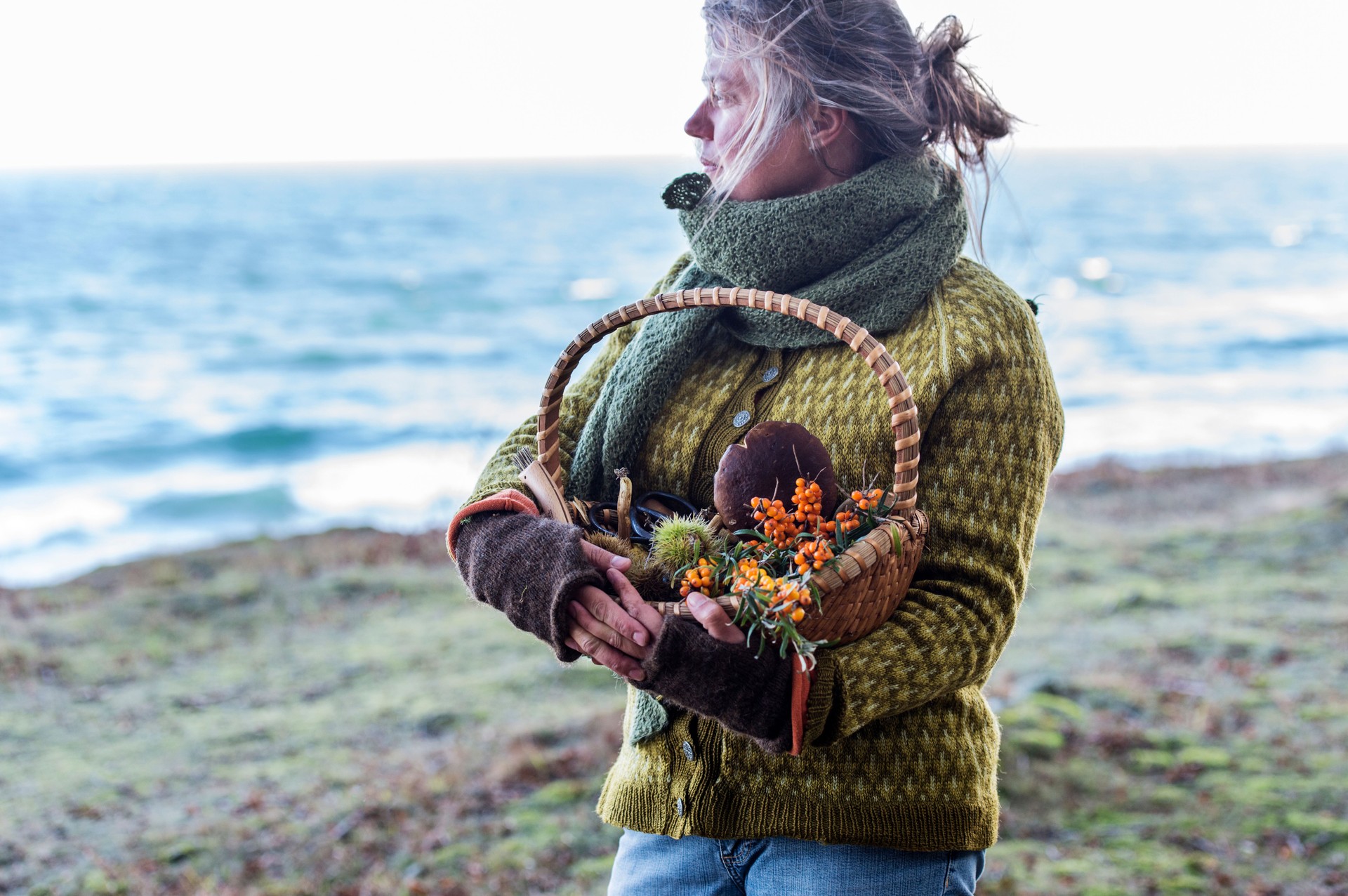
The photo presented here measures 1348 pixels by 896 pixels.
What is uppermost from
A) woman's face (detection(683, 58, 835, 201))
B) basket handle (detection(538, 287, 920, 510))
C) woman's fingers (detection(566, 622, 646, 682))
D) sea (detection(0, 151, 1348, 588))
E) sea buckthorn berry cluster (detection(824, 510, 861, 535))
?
woman's face (detection(683, 58, 835, 201))

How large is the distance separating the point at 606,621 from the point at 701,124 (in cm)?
94

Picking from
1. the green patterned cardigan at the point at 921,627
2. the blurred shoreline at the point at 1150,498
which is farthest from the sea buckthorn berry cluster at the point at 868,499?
the blurred shoreline at the point at 1150,498

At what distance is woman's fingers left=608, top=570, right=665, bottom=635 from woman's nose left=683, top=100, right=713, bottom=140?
847mm

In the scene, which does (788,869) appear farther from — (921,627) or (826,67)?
(826,67)

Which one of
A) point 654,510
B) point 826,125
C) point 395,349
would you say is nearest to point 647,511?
point 654,510

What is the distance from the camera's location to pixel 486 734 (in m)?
4.72

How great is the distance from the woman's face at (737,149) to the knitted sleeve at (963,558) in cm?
49

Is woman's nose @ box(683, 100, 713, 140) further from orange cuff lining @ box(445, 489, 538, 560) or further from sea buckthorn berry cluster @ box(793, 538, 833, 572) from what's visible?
sea buckthorn berry cluster @ box(793, 538, 833, 572)

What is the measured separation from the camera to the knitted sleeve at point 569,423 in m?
1.75

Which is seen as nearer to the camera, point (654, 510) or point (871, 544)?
point (871, 544)

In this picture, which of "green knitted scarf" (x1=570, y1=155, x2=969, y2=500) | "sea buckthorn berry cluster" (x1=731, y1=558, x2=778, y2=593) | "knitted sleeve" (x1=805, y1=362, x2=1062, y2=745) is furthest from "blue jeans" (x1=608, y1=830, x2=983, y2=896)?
"green knitted scarf" (x1=570, y1=155, x2=969, y2=500)

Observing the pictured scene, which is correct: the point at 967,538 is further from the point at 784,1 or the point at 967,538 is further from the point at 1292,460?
the point at 1292,460

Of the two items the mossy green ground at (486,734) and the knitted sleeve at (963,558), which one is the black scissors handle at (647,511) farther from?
the mossy green ground at (486,734)

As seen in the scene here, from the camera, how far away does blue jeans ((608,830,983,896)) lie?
1.54 meters
